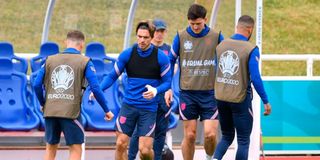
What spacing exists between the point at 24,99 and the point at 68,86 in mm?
3968

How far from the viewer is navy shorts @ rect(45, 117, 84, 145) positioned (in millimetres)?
12555

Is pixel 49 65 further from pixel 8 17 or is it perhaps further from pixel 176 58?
pixel 8 17

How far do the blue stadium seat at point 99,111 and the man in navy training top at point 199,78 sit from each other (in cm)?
→ 279

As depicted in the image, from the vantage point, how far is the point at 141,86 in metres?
13.0

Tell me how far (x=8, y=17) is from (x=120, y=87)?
475cm

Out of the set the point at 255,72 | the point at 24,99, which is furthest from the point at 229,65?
the point at 24,99

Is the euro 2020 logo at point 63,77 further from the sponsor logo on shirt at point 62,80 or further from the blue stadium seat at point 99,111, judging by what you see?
the blue stadium seat at point 99,111

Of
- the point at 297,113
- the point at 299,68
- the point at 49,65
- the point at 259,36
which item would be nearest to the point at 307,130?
the point at 297,113

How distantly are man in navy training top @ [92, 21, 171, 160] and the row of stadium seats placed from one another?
3.04 meters

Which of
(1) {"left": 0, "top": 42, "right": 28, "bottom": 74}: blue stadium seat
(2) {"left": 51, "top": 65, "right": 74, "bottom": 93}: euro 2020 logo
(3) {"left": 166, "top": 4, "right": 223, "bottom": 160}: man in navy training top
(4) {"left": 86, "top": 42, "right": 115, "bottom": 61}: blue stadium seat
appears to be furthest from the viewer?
(4) {"left": 86, "top": 42, "right": 115, "bottom": 61}: blue stadium seat

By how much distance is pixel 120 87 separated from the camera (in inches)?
662

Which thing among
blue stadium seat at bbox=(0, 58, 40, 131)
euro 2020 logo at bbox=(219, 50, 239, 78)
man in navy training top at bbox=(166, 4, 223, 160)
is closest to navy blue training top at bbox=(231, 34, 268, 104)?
euro 2020 logo at bbox=(219, 50, 239, 78)

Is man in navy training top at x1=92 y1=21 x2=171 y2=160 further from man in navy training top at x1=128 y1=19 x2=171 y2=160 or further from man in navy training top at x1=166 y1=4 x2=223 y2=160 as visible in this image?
man in navy training top at x1=166 y1=4 x2=223 y2=160

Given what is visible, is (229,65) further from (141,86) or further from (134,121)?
(134,121)
